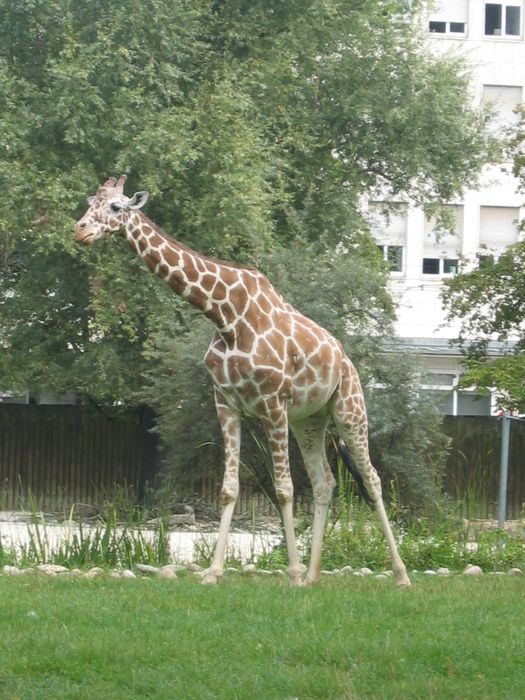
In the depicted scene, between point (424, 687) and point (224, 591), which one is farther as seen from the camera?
point (224, 591)

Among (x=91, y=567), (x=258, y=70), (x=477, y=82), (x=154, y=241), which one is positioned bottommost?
(x=91, y=567)

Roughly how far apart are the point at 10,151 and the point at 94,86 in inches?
74.1

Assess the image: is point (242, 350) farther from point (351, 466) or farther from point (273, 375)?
point (351, 466)

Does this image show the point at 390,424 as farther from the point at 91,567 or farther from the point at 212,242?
the point at 212,242

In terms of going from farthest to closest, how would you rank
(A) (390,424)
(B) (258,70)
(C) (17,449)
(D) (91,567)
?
1. (C) (17,449)
2. (B) (258,70)
3. (A) (390,424)
4. (D) (91,567)

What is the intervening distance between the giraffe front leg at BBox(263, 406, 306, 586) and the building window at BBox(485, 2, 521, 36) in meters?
39.4

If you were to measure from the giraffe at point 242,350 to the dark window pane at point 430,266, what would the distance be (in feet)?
119

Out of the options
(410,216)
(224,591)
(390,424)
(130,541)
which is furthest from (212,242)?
(410,216)

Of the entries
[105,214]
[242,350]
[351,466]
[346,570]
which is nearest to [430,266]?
[346,570]

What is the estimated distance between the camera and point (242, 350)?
12078 mm

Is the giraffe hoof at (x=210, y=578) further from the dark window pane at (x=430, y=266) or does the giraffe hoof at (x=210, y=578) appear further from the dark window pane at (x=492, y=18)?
the dark window pane at (x=492, y=18)

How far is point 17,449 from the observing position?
107ft

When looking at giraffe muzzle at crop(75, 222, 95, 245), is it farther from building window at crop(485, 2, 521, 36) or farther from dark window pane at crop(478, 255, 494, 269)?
building window at crop(485, 2, 521, 36)

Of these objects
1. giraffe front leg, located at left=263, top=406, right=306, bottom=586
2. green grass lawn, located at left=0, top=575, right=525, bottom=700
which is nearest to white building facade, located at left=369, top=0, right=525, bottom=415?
giraffe front leg, located at left=263, top=406, right=306, bottom=586
